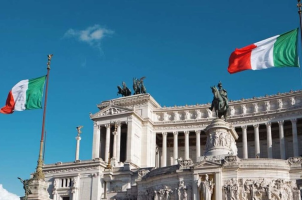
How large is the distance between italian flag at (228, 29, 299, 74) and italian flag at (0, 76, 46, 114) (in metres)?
18.0

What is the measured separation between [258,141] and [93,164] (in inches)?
1249

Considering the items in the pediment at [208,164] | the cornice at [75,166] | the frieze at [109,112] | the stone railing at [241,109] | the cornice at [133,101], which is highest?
the cornice at [133,101]

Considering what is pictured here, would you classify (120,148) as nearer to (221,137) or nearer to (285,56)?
(221,137)

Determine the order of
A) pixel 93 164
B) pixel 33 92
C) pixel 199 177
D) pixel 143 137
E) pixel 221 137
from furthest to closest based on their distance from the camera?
pixel 143 137 → pixel 93 164 → pixel 221 137 → pixel 199 177 → pixel 33 92

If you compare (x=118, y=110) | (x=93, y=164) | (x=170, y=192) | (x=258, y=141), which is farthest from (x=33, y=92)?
(x=258, y=141)

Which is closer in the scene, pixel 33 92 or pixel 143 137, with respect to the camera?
pixel 33 92

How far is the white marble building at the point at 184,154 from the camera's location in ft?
157

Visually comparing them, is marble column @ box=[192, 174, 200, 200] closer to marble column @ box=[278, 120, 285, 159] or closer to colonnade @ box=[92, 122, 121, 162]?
colonnade @ box=[92, 122, 121, 162]

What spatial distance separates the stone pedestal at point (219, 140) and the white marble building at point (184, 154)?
124mm

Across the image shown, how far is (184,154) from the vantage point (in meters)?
93.5

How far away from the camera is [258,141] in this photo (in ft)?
279

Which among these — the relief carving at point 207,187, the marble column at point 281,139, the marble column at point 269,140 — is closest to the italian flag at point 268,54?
the relief carving at point 207,187

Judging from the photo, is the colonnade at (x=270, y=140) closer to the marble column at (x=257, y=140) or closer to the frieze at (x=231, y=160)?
the marble column at (x=257, y=140)

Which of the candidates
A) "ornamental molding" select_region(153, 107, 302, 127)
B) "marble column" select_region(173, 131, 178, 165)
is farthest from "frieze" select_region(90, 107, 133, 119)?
"marble column" select_region(173, 131, 178, 165)
